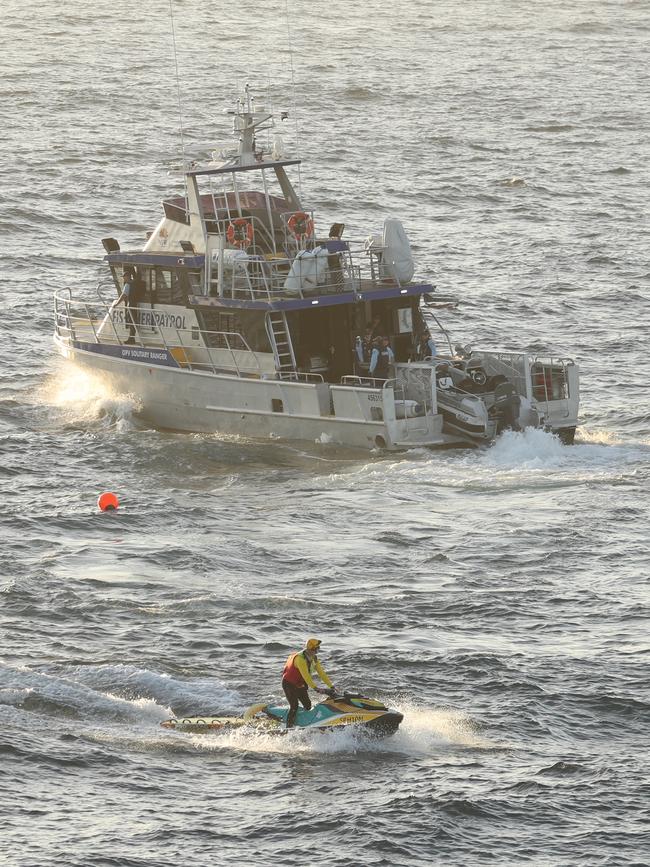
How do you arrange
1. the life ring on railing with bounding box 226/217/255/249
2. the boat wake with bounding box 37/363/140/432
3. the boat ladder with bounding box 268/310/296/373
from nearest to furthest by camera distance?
the boat ladder with bounding box 268/310/296/373
the life ring on railing with bounding box 226/217/255/249
the boat wake with bounding box 37/363/140/432

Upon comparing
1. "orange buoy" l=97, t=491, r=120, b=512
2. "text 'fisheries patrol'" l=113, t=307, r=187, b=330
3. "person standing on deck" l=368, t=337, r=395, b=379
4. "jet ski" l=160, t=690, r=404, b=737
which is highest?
"text 'fisheries patrol'" l=113, t=307, r=187, b=330

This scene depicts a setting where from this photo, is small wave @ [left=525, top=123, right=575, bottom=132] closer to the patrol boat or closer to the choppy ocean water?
the choppy ocean water

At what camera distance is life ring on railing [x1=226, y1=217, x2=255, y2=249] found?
3731cm

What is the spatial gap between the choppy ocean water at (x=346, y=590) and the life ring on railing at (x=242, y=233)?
6.26 feet

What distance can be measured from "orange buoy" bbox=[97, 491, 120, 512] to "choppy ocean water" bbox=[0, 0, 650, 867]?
29 cm

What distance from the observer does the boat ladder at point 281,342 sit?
36.5 meters

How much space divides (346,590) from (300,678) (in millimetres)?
5109

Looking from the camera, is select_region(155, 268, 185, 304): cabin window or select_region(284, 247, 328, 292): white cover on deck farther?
select_region(155, 268, 185, 304): cabin window

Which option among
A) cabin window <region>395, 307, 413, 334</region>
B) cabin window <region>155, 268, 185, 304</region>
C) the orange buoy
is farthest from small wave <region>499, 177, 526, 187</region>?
the orange buoy

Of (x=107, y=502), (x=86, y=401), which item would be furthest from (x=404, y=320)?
(x=107, y=502)

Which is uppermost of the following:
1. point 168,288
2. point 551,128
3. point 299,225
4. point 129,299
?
point 551,128

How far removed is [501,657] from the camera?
24328 mm

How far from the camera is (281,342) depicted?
36.8 m

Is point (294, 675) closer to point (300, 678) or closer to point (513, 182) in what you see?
point (300, 678)
